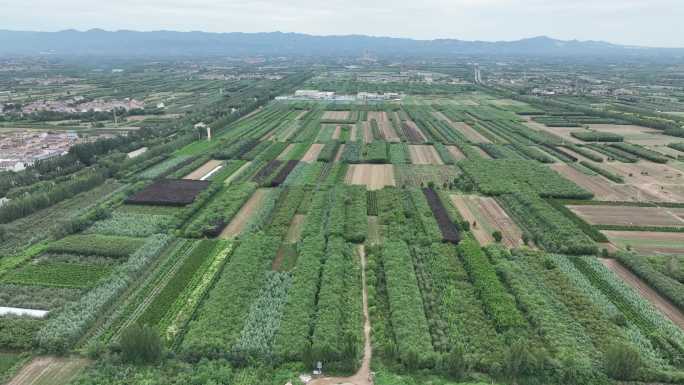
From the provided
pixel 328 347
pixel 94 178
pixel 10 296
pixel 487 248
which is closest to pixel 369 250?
pixel 487 248

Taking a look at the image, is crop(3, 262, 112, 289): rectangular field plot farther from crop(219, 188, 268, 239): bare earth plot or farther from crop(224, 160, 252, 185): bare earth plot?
crop(224, 160, 252, 185): bare earth plot

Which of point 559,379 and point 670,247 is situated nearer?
point 559,379

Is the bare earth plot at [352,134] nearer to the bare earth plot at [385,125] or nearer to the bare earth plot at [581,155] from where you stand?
the bare earth plot at [385,125]

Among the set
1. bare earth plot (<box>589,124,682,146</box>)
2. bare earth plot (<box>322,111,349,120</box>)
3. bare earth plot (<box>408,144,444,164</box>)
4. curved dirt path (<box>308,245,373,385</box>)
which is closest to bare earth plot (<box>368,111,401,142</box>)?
bare earth plot (<box>322,111,349,120</box>)

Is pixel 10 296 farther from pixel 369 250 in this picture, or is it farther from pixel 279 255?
pixel 369 250

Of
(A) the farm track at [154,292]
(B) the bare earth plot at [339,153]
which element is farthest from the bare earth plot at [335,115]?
(A) the farm track at [154,292]

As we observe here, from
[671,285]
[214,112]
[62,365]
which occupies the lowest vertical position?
[62,365]

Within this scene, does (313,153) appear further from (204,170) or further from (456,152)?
(456,152)
